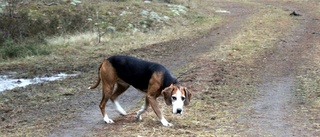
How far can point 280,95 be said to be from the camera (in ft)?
32.1

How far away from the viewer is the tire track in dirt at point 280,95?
7.24 meters

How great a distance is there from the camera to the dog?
6.62 metres

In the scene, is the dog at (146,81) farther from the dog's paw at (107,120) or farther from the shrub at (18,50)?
the shrub at (18,50)

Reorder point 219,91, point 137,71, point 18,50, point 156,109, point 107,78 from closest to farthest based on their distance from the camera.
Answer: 1. point 156,109
2. point 137,71
3. point 107,78
4. point 219,91
5. point 18,50

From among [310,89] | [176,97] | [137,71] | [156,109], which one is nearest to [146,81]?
[137,71]

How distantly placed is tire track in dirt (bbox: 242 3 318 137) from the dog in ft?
3.92

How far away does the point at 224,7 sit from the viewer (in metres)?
28.7

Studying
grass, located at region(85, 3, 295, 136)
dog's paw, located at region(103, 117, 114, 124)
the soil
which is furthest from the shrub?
dog's paw, located at region(103, 117, 114, 124)

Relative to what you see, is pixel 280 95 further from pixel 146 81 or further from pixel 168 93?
pixel 168 93

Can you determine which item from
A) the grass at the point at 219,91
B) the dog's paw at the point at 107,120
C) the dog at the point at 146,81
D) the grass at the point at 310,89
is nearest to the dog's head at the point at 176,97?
the dog at the point at 146,81

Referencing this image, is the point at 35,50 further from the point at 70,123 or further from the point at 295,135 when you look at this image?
the point at 295,135

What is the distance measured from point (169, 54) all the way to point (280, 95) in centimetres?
572

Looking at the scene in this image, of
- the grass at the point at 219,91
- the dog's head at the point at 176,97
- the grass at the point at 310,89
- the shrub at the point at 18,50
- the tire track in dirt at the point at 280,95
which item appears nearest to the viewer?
the dog's head at the point at 176,97

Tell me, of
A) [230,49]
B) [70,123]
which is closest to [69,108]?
[70,123]
